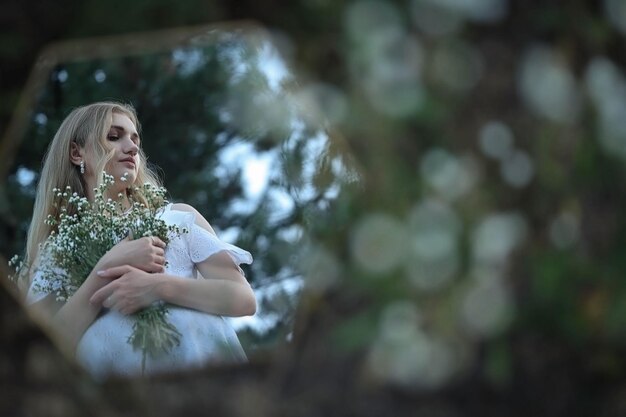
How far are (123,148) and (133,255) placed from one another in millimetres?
540

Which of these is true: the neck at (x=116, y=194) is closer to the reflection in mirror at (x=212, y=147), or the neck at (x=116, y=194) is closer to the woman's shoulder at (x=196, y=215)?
the woman's shoulder at (x=196, y=215)

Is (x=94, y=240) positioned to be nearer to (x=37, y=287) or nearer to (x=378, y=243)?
(x=37, y=287)

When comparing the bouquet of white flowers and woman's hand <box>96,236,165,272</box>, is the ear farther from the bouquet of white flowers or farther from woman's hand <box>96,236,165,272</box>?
woman's hand <box>96,236,165,272</box>

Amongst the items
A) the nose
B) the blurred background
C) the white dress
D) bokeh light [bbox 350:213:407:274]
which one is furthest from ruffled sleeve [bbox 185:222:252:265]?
bokeh light [bbox 350:213:407:274]

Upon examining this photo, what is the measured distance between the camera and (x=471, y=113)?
104 cm

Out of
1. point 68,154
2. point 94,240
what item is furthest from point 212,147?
point 94,240

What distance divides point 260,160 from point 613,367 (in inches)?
88.1

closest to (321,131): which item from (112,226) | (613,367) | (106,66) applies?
(613,367)

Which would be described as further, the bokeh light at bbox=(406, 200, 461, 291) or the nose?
the nose

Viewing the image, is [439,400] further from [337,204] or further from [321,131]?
[321,131]

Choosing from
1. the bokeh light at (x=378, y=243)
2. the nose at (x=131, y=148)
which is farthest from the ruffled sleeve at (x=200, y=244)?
the bokeh light at (x=378, y=243)

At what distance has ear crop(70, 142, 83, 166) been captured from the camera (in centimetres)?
275

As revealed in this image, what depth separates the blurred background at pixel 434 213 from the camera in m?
0.99

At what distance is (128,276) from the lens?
224 centimetres
